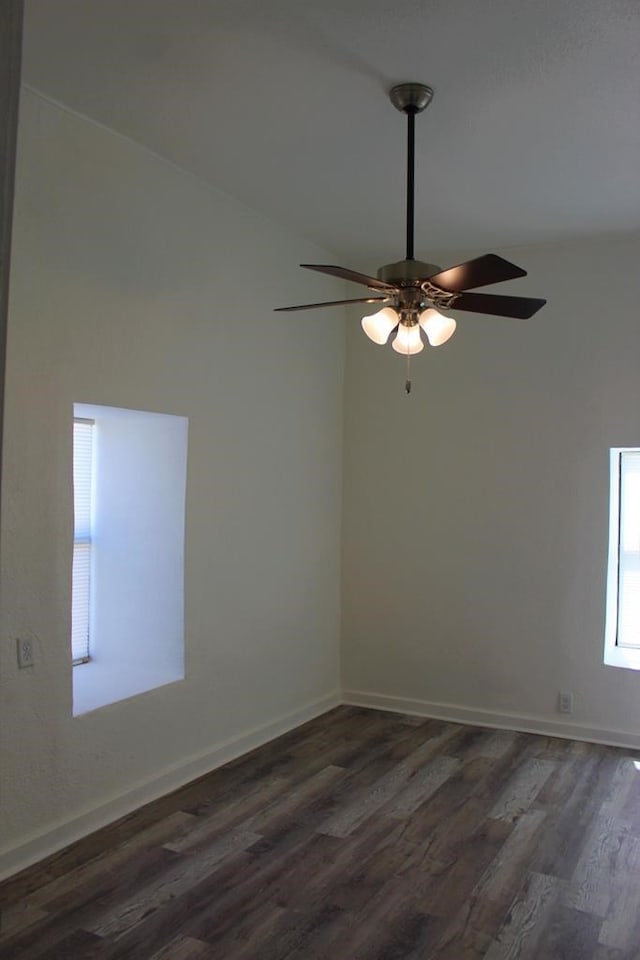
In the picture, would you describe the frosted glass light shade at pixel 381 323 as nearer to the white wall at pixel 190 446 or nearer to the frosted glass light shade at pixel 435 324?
the frosted glass light shade at pixel 435 324

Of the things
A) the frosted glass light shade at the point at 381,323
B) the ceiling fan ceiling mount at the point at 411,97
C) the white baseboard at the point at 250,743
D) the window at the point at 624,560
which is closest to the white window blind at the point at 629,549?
the window at the point at 624,560

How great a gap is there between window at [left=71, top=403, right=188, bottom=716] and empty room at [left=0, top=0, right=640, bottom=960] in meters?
0.02

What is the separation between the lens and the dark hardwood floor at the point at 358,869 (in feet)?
8.47

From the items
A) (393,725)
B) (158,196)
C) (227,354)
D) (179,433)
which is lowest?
(393,725)

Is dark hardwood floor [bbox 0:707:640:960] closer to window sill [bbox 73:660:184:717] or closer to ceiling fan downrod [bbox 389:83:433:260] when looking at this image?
window sill [bbox 73:660:184:717]

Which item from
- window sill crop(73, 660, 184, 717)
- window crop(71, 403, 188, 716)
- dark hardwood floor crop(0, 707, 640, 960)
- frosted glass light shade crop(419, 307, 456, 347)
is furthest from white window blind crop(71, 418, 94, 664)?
frosted glass light shade crop(419, 307, 456, 347)

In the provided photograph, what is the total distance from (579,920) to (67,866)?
187 cm

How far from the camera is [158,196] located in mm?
3715

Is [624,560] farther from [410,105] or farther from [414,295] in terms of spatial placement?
[410,105]

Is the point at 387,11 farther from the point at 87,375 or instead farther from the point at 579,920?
the point at 579,920

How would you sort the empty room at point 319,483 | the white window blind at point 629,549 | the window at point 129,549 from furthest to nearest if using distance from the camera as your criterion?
the white window blind at point 629,549 → the window at point 129,549 → the empty room at point 319,483

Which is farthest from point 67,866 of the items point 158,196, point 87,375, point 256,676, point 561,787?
point 158,196

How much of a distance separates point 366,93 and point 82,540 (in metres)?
2.52

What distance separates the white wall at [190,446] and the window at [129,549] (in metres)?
0.09
